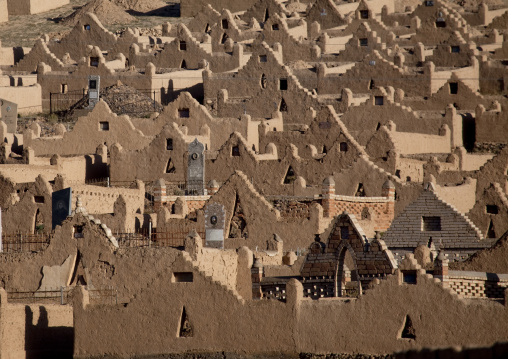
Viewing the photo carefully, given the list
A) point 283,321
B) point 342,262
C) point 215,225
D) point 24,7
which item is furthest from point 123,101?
point 283,321

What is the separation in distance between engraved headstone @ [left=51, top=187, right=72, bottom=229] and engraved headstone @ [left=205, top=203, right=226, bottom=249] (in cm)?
399

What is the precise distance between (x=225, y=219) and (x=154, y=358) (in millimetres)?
10711

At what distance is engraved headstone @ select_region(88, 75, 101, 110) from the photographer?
71.5 meters

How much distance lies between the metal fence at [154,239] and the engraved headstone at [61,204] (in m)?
2.44

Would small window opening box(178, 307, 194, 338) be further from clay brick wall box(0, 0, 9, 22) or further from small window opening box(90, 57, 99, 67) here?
clay brick wall box(0, 0, 9, 22)

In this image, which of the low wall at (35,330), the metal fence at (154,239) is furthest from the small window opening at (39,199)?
the low wall at (35,330)

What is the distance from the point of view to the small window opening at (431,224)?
48000 mm

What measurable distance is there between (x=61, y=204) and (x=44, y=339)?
9.69 m

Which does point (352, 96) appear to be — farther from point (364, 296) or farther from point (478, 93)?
point (364, 296)

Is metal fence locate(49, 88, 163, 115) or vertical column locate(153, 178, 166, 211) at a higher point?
vertical column locate(153, 178, 166, 211)

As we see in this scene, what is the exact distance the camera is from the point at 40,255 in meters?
48.1

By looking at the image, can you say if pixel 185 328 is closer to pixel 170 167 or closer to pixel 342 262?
pixel 342 262

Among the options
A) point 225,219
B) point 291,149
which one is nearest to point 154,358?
point 225,219

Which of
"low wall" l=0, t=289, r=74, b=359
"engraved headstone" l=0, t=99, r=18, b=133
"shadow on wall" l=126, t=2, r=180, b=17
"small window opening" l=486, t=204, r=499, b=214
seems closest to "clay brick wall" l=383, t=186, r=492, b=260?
"small window opening" l=486, t=204, r=499, b=214
